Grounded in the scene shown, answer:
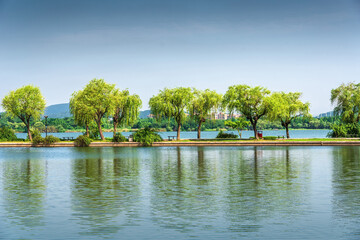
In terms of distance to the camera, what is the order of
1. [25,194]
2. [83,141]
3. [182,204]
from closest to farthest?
[182,204]
[25,194]
[83,141]

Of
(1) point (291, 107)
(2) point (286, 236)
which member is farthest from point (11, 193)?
(1) point (291, 107)

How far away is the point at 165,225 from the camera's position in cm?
1551

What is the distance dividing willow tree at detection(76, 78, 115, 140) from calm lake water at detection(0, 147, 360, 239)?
3753 centimetres

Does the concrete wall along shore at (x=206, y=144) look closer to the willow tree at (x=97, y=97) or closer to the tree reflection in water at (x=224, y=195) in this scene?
the willow tree at (x=97, y=97)

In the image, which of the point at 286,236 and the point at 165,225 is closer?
the point at 286,236

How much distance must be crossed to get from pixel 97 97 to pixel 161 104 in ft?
33.2

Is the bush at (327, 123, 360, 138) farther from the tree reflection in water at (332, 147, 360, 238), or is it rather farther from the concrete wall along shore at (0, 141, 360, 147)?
the tree reflection in water at (332, 147, 360, 238)

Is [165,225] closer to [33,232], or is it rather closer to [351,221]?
[33,232]

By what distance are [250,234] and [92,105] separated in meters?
58.0

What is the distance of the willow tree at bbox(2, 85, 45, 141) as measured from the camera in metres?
73.1

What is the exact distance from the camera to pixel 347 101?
71.9 m

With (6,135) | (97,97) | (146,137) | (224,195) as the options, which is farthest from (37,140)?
(224,195)

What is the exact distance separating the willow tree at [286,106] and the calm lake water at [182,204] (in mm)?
36849

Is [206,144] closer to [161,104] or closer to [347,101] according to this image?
[161,104]
